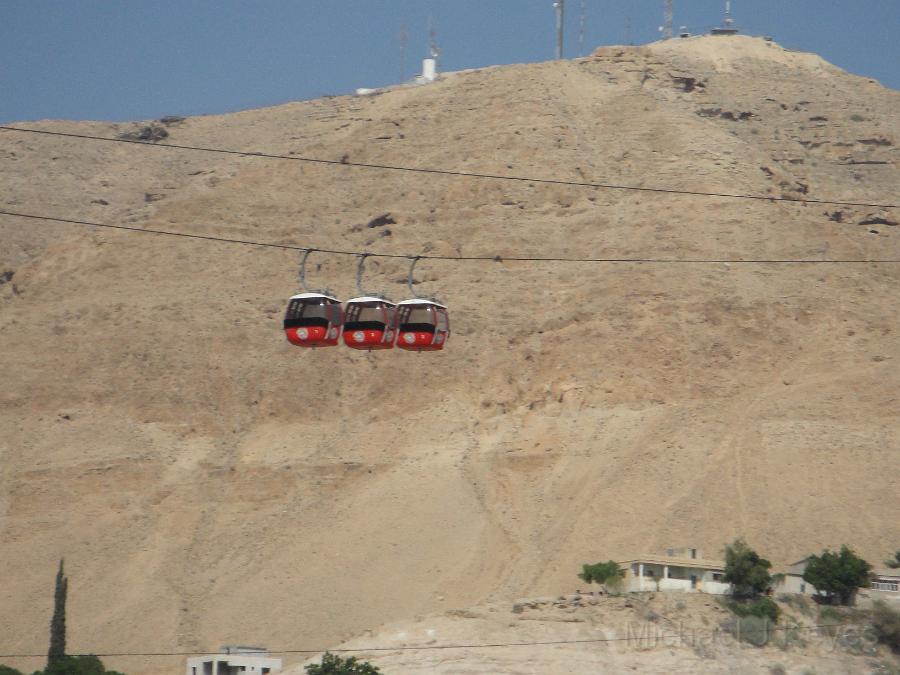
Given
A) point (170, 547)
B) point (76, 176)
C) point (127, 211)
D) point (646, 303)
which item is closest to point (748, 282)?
point (646, 303)

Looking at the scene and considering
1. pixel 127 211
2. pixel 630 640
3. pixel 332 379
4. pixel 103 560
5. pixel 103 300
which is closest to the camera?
pixel 630 640

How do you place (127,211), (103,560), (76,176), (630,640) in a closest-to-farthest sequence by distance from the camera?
(630,640) → (103,560) → (127,211) → (76,176)

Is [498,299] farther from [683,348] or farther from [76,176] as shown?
[76,176]

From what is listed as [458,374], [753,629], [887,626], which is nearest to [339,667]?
[753,629]

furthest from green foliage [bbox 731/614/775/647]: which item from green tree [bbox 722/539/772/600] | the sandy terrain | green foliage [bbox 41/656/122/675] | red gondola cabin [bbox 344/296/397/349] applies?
red gondola cabin [bbox 344/296/397/349]

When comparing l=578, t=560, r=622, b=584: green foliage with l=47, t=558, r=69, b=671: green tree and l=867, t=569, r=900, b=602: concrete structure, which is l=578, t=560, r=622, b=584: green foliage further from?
l=47, t=558, r=69, b=671: green tree

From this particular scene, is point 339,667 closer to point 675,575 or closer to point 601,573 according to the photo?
point 601,573

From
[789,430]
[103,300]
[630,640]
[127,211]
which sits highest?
[127,211]
